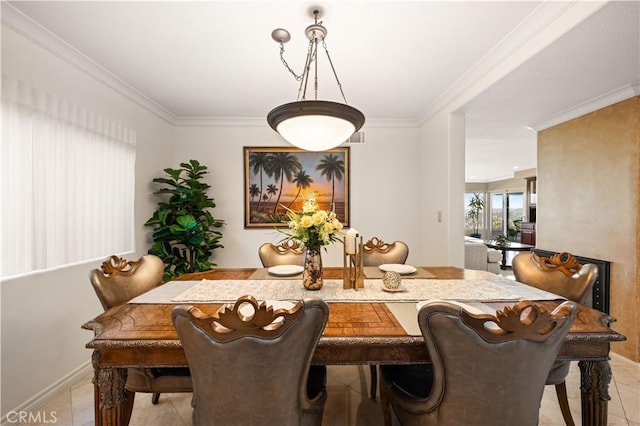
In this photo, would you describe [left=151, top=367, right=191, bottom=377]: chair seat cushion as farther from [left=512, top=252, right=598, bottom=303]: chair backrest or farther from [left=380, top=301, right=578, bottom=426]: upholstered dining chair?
[left=512, top=252, right=598, bottom=303]: chair backrest

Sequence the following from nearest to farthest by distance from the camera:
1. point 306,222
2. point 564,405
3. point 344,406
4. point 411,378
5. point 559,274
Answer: point 411,378 < point 306,222 < point 564,405 < point 559,274 < point 344,406

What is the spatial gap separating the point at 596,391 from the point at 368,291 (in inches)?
41.5

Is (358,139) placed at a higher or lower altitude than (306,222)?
higher

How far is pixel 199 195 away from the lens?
133 inches

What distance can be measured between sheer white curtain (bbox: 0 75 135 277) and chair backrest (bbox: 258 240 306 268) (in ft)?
4.70

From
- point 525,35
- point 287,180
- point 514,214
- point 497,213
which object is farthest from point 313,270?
point 497,213

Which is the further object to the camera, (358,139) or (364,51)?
(358,139)

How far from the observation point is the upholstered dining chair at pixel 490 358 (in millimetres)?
928

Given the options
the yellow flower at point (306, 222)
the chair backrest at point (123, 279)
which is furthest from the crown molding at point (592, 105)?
the chair backrest at point (123, 279)

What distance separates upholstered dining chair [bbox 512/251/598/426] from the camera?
1.50 metres

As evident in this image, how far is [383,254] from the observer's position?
2.57 metres

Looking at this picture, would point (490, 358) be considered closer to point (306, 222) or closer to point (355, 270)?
point (355, 270)

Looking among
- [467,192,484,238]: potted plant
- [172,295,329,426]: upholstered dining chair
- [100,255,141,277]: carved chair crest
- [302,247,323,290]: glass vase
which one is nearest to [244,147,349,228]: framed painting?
[100,255,141,277]: carved chair crest

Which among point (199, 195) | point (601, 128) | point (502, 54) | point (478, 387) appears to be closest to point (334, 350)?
point (478, 387)
